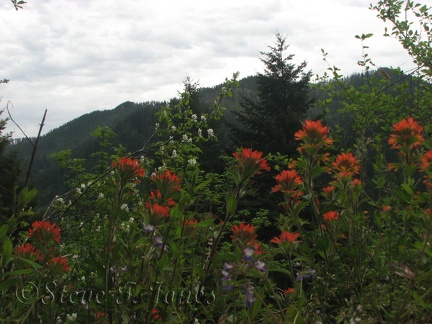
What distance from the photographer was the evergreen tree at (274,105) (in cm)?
1936

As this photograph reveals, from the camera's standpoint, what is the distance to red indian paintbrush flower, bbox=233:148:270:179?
1146 millimetres

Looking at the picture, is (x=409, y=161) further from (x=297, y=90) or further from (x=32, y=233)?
(x=297, y=90)

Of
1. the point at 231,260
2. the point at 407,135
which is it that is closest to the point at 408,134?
the point at 407,135

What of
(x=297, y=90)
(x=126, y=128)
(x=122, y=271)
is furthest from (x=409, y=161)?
(x=126, y=128)

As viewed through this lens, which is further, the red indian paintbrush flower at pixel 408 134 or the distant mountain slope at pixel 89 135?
the distant mountain slope at pixel 89 135

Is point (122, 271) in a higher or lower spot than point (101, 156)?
lower

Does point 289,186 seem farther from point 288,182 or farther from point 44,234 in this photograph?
point 44,234

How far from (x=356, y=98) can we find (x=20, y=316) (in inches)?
189

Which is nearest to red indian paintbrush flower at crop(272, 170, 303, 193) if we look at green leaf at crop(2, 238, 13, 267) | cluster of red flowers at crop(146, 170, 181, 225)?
cluster of red flowers at crop(146, 170, 181, 225)

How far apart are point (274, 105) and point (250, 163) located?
2028 centimetres

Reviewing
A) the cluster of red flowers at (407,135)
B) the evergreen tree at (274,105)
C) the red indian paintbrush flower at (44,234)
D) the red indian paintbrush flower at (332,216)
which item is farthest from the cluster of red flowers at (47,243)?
the evergreen tree at (274,105)

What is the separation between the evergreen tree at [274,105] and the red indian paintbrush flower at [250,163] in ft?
57.9

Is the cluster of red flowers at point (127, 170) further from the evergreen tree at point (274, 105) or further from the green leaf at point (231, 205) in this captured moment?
the evergreen tree at point (274, 105)

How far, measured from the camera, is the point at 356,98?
5152mm
